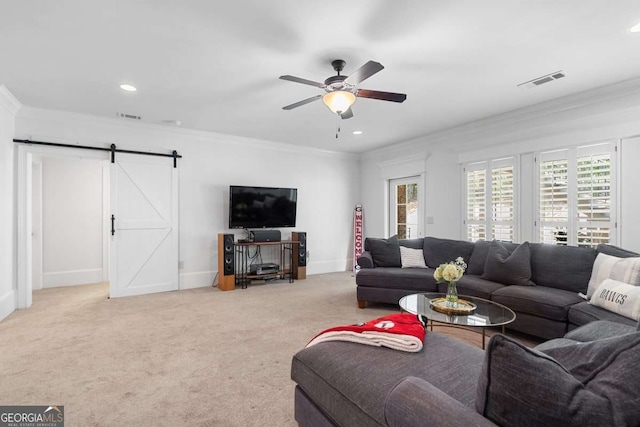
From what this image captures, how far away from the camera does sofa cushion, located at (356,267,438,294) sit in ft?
12.8

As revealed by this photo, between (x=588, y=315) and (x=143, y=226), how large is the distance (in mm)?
5335

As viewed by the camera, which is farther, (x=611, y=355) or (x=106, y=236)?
(x=106, y=236)

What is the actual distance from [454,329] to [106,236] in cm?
573

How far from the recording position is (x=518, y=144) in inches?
168

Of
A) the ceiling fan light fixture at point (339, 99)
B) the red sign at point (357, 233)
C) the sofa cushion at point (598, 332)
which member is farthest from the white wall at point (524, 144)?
the ceiling fan light fixture at point (339, 99)

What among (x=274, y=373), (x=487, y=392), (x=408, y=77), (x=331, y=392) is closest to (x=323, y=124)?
(x=408, y=77)

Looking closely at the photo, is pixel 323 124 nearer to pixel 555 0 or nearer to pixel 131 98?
pixel 131 98

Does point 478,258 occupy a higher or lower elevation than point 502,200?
lower

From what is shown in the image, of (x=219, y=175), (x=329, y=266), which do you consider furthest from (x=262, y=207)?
(x=329, y=266)

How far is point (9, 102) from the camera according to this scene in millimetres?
3783

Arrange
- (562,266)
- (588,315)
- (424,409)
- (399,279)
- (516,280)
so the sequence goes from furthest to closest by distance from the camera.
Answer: (399,279) < (516,280) < (562,266) < (588,315) < (424,409)

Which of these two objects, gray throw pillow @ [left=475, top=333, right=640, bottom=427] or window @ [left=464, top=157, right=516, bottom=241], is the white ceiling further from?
gray throw pillow @ [left=475, top=333, right=640, bottom=427]

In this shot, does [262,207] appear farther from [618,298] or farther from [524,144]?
[618,298]

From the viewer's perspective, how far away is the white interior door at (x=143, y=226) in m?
4.68
